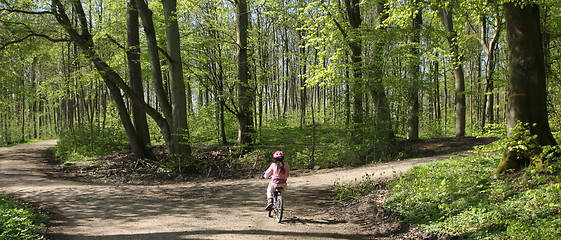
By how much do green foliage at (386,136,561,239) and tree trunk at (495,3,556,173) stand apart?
0.59m

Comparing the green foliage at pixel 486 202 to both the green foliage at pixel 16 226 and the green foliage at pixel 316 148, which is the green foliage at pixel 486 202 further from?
the green foliage at pixel 16 226

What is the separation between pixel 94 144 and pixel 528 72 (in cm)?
2231

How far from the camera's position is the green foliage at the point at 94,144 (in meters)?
19.8

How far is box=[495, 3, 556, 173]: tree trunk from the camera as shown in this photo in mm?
6160

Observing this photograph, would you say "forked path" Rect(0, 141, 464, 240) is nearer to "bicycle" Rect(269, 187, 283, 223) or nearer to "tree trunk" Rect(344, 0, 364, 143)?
"bicycle" Rect(269, 187, 283, 223)

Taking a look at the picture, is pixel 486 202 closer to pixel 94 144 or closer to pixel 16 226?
pixel 16 226

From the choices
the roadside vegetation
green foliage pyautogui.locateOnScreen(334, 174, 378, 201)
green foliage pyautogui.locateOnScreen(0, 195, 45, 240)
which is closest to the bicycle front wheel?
the roadside vegetation

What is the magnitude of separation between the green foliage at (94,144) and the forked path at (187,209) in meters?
7.42

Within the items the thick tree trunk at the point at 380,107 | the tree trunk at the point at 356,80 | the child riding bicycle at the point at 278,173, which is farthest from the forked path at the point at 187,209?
the thick tree trunk at the point at 380,107

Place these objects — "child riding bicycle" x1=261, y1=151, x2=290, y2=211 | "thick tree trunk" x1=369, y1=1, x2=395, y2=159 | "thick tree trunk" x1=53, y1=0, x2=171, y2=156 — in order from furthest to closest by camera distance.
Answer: "thick tree trunk" x1=53, y1=0, x2=171, y2=156 → "thick tree trunk" x1=369, y1=1, x2=395, y2=159 → "child riding bicycle" x1=261, y1=151, x2=290, y2=211

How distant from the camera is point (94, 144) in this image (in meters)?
21.0

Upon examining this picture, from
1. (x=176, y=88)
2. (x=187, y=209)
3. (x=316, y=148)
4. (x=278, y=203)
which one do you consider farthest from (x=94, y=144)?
(x=278, y=203)

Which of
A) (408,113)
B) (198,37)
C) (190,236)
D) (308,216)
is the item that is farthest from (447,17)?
(190,236)

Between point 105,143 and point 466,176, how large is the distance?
66.3 ft
